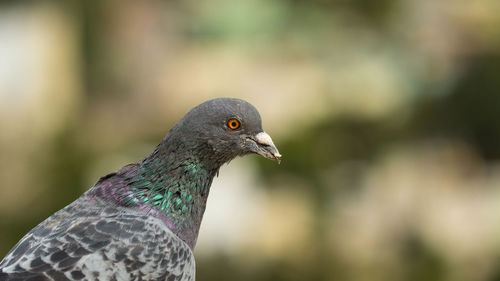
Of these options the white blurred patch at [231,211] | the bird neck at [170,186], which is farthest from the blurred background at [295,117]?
the bird neck at [170,186]

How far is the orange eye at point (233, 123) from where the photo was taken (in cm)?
603

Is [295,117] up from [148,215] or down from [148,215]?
up

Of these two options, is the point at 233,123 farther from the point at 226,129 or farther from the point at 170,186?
the point at 170,186

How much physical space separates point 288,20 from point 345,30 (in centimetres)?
124

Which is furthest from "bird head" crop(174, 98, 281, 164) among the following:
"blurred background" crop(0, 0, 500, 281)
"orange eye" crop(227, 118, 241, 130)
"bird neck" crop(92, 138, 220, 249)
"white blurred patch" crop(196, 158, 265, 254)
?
"blurred background" crop(0, 0, 500, 281)

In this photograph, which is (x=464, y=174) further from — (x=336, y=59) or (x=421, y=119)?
(x=336, y=59)

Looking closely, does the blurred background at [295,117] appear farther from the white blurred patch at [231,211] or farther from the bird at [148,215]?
the bird at [148,215]

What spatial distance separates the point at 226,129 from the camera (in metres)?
6.04

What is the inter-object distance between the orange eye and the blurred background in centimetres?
829

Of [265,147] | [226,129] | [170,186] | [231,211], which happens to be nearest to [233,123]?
[226,129]

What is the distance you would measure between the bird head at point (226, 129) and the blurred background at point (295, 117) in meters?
8.25

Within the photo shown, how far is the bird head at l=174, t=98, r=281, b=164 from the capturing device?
19.6 ft

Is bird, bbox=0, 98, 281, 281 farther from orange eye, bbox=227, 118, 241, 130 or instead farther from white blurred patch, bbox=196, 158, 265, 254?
white blurred patch, bbox=196, 158, 265, 254

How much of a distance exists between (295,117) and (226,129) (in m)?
8.94
